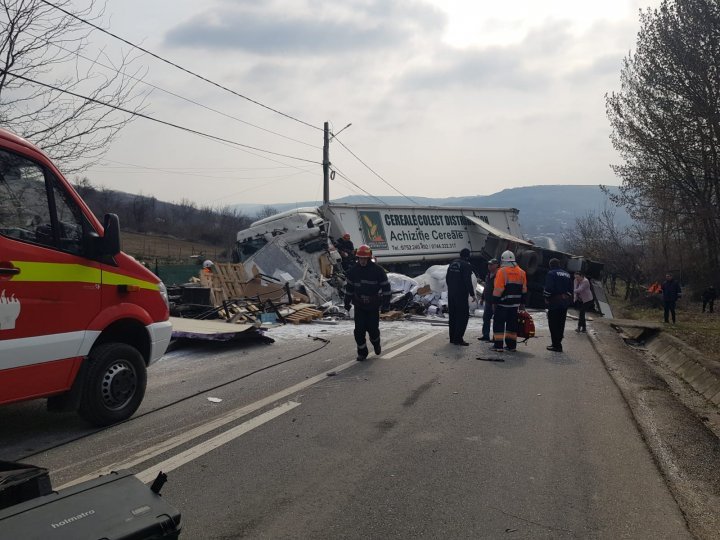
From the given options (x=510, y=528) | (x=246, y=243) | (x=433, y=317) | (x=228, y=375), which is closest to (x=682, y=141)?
(x=433, y=317)

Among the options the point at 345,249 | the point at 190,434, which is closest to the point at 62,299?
the point at 190,434

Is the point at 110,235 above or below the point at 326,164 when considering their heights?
below

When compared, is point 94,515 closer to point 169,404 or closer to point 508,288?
point 169,404

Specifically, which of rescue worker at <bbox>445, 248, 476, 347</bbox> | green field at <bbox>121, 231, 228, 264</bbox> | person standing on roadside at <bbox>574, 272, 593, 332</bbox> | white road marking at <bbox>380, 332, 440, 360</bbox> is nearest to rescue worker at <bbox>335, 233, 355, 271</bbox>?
white road marking at <bbox>380, 332, 440, 360</bbox>

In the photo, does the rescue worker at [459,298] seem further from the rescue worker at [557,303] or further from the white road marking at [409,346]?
the rescue worker at [557,303]

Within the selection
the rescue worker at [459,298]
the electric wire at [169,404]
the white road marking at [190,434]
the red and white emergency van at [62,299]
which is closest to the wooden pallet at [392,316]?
the rescue worker at [459,298]

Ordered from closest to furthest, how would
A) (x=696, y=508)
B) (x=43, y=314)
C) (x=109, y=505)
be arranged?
(x=109, y=505) < (x=696, y=508) < (x=43, y=314)

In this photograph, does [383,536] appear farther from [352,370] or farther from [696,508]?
[352,370]

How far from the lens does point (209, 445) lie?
4.71m

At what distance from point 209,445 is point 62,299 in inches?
66.9

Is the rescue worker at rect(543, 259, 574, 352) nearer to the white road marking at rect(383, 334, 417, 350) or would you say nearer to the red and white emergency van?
the white road marking at rect(383, 334, 417, 350)

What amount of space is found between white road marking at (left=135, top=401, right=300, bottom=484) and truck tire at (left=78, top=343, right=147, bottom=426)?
3.56ft

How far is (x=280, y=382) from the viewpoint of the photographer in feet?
23.4

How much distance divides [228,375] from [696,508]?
550 cm
